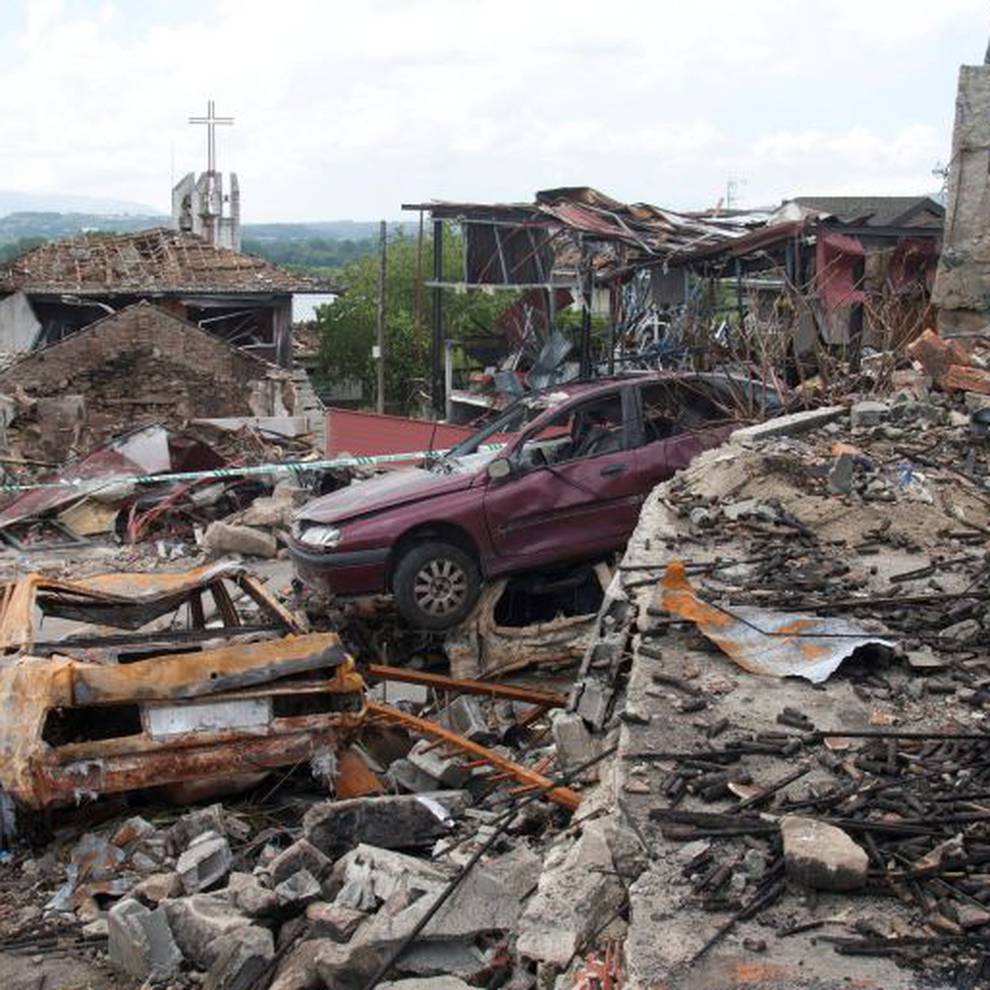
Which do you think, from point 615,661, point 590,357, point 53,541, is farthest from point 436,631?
point 590,357

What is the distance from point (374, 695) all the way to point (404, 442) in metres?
11.9

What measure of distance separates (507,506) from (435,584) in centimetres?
85

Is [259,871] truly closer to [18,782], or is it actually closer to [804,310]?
[18,782]

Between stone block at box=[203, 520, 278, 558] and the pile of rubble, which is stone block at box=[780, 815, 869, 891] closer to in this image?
the pile of rubble

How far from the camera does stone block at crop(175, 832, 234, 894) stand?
21.4 ft

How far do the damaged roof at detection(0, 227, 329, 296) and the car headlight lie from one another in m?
21.3

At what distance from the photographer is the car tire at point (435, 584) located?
10.6m

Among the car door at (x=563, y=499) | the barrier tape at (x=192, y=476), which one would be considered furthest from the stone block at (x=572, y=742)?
the barrier tape at (x=192, y=476)

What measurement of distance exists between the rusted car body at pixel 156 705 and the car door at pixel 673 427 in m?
3.92

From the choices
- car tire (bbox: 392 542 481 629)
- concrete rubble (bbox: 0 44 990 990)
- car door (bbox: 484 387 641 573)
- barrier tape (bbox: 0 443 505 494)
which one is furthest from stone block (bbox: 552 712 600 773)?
barrier tape (bbox: 0 443 505 494)

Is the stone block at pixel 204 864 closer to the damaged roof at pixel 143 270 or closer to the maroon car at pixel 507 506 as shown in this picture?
the maroon car at pixel 507 506

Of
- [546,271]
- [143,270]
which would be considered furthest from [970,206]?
[143,270]

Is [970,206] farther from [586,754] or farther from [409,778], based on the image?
[586,754]

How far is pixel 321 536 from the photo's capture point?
10.7m
